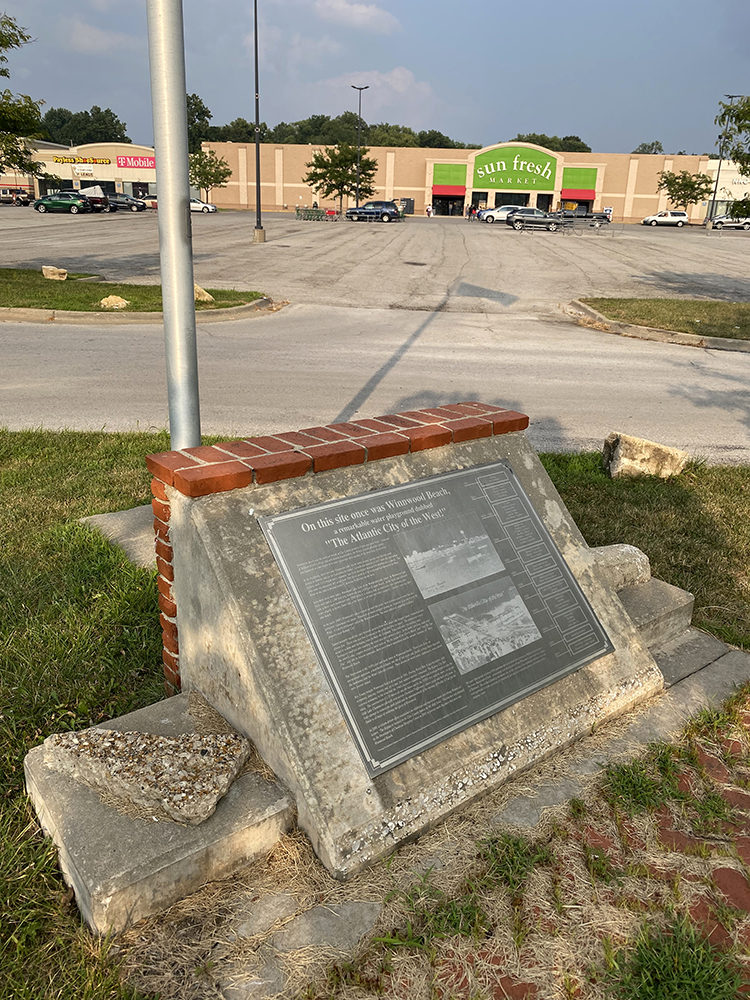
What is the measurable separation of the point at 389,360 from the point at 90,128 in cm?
13452

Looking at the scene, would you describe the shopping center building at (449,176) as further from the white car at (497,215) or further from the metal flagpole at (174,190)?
the metal flagpole at (174,190)

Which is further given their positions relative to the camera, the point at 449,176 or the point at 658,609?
the point at 449,176

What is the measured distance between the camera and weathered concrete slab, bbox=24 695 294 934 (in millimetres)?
2182

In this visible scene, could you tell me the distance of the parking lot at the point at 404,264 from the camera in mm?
18359

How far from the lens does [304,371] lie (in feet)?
33.0

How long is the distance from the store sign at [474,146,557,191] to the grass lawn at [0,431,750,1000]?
244ft

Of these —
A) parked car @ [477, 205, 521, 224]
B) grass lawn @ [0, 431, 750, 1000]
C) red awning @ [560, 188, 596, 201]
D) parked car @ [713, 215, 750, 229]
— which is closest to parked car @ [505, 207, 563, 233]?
parked car @ [477, 205, 521, 224]

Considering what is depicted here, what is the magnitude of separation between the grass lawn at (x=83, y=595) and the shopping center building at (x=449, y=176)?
73.6 m

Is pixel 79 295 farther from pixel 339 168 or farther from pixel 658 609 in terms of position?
pixel 339 168

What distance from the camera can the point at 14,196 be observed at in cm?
6078

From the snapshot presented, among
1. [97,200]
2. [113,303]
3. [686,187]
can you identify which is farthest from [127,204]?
[686,187]

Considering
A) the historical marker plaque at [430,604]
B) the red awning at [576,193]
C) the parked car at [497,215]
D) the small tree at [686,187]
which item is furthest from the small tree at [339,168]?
the historical marker plaque at [430,604]

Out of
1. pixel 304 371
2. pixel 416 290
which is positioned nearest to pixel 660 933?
pixel 304 371

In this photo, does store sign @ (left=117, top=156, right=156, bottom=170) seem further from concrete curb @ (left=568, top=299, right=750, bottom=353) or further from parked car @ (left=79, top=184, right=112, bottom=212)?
concrete curb @ (left=568, top=299, right=750, bottom=353)
